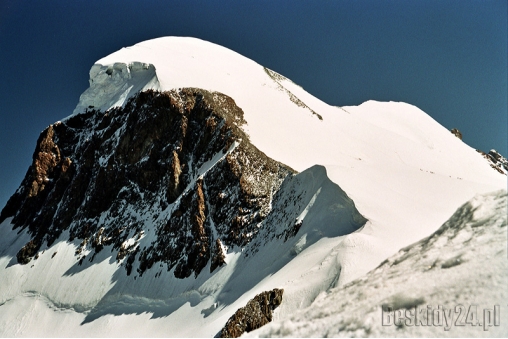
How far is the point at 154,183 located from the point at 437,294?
→ 30816 millimetres

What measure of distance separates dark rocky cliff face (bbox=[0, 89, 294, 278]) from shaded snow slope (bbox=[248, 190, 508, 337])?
1819 cm

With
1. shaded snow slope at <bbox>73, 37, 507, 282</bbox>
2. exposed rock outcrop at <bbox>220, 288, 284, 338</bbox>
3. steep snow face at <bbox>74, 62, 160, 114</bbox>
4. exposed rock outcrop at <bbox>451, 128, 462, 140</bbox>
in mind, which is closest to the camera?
exposed rock outcrop at <bbox>220, 288, 284, 338</bbox>

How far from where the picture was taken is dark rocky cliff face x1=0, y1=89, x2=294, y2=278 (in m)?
27.5

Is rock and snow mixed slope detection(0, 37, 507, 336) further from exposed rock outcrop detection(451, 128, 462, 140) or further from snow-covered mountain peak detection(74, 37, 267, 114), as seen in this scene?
exposed rock outcrop detection(451, 128, 462, 140)

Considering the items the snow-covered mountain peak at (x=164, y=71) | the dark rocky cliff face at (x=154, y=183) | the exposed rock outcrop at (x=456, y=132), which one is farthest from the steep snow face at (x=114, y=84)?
the exposed rock outcrop at (x=456, y=132)

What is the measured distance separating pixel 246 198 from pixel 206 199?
11.9 feet

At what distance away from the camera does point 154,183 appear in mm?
34875

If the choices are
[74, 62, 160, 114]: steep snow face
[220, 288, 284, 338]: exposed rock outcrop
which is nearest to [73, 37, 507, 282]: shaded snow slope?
[74, 62, 160, 114]: steep snow face

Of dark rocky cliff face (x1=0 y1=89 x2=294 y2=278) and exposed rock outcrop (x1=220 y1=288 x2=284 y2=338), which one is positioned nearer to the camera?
exposed rock outcrop (x1=220 y1=288 x2=284 y2=338)

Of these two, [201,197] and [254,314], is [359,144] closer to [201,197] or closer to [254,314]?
[201,197]

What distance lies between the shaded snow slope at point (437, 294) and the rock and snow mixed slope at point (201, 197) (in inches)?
243

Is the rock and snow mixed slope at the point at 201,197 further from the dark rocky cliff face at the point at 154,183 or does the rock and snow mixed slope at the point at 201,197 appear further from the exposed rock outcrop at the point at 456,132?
the exposed rock outcrop at the point at 456,132

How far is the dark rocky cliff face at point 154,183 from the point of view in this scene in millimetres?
27547

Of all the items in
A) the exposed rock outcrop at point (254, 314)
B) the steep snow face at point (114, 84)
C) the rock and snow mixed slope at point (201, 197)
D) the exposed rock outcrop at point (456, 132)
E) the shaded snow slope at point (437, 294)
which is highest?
the exposed rock outcrop at point (456, 132)
